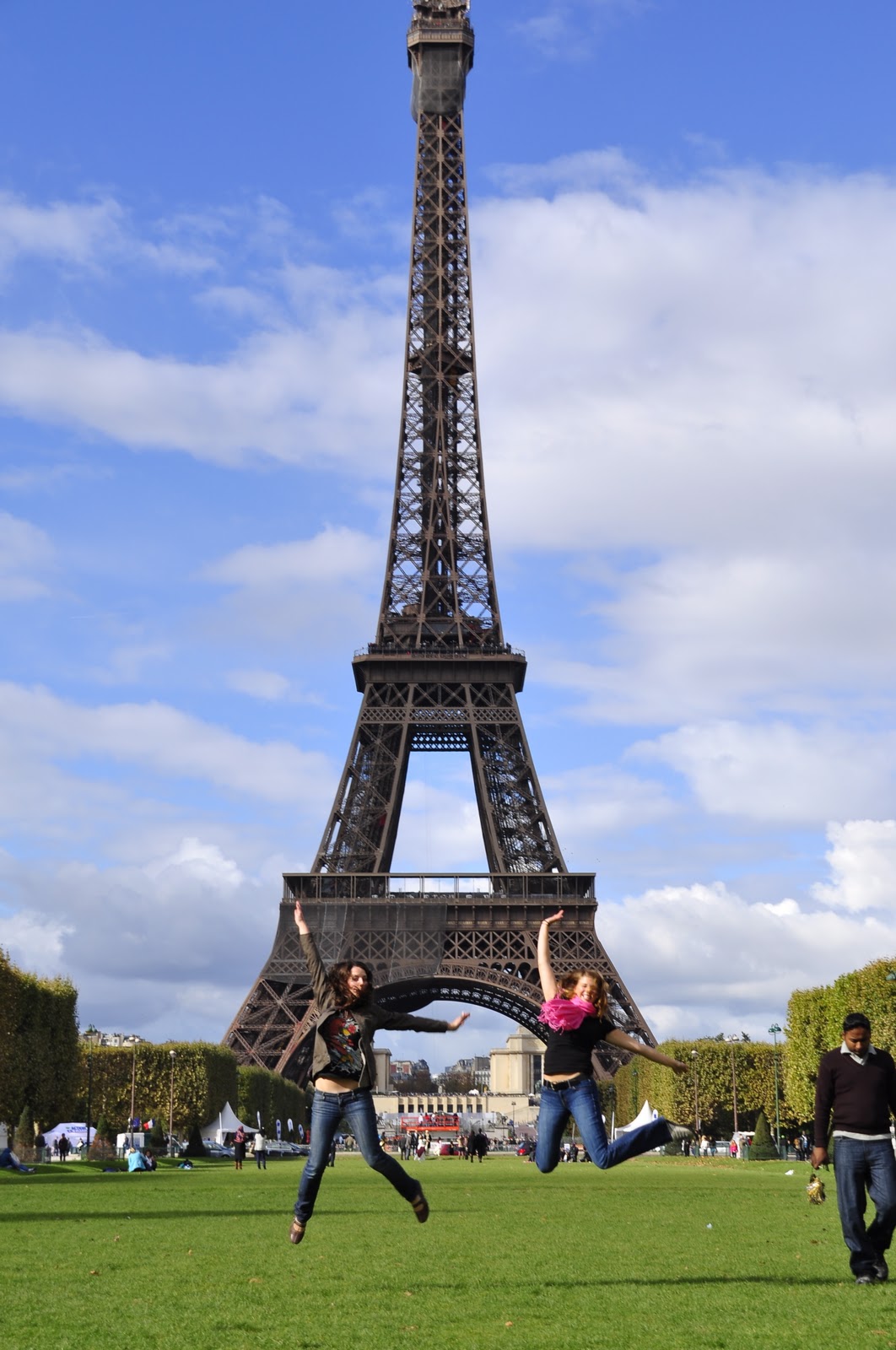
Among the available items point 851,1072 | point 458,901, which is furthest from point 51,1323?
point 458,901

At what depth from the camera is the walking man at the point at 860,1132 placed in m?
12.9

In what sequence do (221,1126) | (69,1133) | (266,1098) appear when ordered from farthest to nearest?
(266,1098) < (221,1126) < (69,1133)

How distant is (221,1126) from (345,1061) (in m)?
69.7

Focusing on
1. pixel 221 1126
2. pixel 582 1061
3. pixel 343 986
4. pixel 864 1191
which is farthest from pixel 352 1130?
pixel 221 1126

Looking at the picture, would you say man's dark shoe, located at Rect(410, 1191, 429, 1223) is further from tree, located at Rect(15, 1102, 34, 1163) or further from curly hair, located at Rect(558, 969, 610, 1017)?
tree, located at Rect(15, 1102, 34, 1163)

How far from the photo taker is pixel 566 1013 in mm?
12219

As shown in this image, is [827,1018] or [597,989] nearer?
[597,989]

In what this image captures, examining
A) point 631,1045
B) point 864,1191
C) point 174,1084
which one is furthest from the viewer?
point 174,1084

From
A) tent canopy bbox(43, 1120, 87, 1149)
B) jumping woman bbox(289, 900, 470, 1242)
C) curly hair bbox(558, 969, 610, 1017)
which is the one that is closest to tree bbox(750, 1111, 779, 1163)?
tent canopy bbox(43, 1120, 87, 1149)

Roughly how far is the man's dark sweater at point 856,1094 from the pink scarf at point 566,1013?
2.04m

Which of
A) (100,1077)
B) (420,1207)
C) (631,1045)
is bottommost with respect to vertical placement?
(420,1207)

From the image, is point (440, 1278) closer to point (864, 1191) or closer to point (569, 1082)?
point (569, 1082)

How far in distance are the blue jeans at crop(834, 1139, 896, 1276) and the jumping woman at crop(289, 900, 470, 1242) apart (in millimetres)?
3410

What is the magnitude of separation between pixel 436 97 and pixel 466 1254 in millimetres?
92317
